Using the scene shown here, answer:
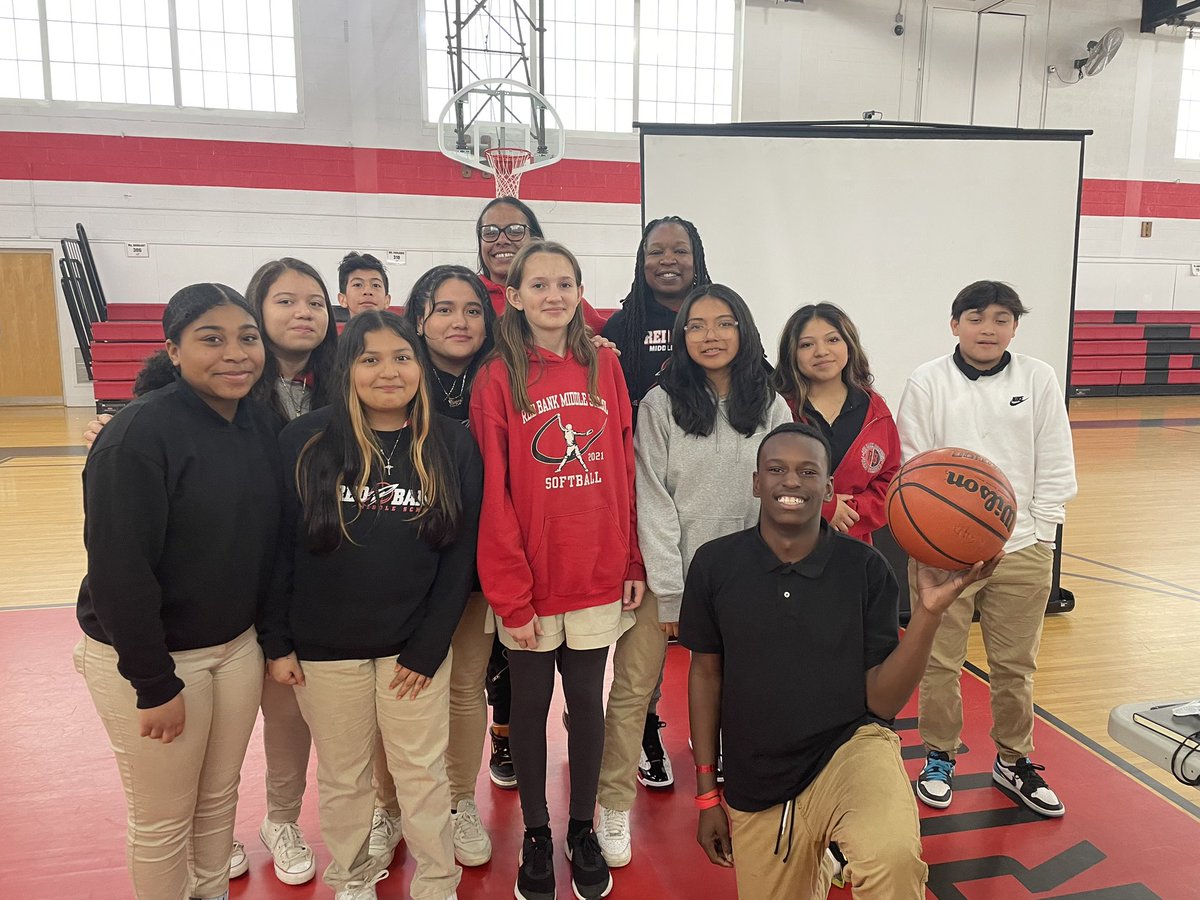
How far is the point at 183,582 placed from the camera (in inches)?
65.7

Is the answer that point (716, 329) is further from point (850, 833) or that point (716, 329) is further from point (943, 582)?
point (850, 833)

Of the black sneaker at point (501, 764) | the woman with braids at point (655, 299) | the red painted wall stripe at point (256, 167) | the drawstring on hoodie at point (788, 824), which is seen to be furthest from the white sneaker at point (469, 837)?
the red painted wall stripe at point (256, 167)

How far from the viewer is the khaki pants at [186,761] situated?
167 centimetres

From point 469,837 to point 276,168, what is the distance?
10293mm

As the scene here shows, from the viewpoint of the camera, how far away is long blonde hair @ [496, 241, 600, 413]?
79.4 inches

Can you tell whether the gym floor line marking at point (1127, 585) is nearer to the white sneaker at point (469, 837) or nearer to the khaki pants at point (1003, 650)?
the khaki pants at point (1003, 650)

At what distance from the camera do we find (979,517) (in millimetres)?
1664

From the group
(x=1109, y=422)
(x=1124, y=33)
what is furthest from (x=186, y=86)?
(x=1124, y=33)

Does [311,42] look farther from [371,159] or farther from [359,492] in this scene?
[359,492]

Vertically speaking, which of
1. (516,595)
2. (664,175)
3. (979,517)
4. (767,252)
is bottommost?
(516,595)

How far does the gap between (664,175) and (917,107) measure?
31.5 ft

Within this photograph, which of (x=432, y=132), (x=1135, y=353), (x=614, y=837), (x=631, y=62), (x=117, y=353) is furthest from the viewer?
(x=1135, y=353)

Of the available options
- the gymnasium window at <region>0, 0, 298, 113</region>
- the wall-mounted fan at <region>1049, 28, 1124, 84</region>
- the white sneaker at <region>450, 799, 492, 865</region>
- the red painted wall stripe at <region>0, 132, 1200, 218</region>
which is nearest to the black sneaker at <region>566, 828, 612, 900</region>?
the white sneaker at <region>450, 799, 492, 865</region>

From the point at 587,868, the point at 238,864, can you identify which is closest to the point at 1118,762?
the point at 587,868
